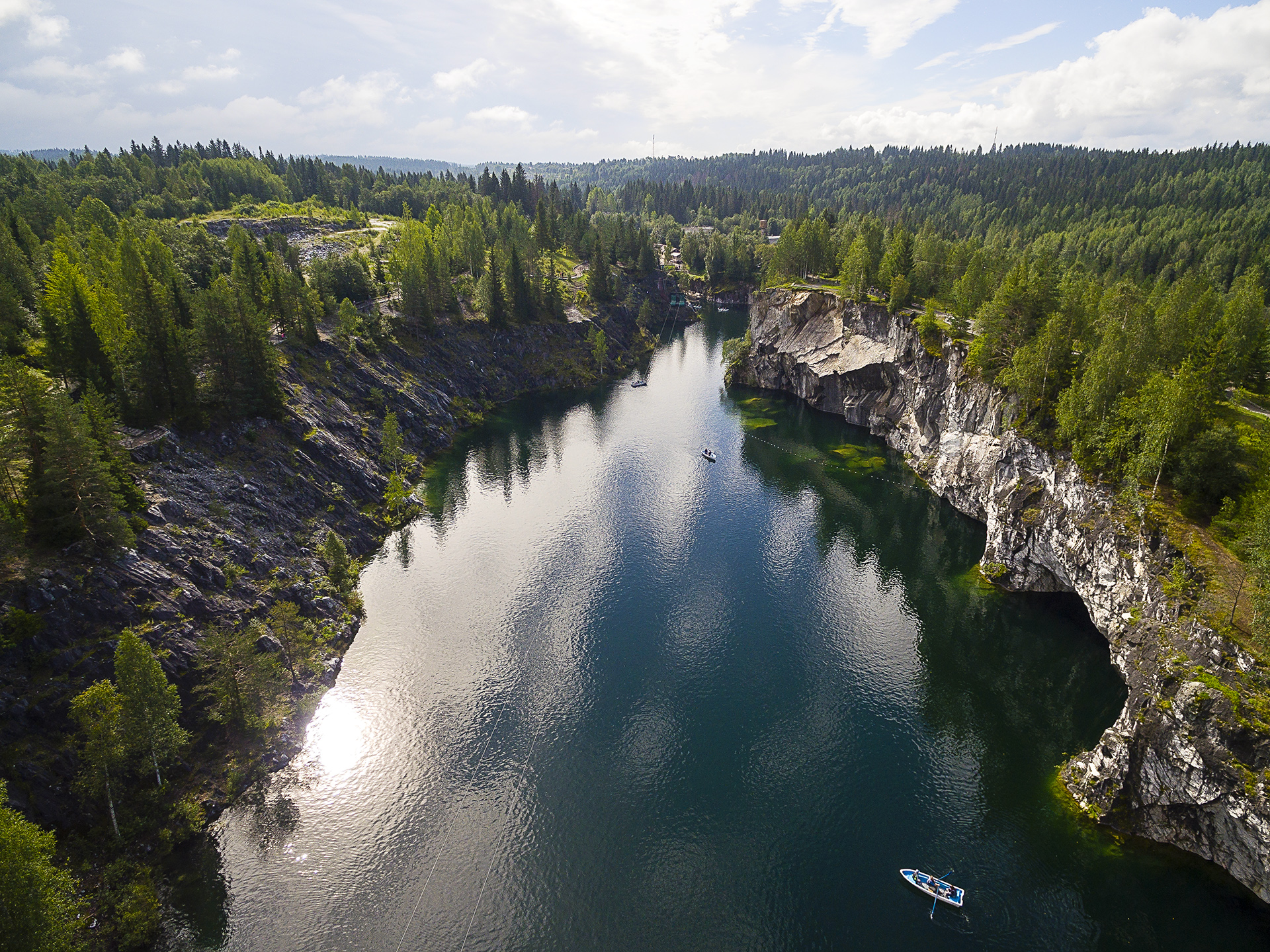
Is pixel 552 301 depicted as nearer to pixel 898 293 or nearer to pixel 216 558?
pixel 898 293

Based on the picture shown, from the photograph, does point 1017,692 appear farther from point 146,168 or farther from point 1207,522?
point 146,168

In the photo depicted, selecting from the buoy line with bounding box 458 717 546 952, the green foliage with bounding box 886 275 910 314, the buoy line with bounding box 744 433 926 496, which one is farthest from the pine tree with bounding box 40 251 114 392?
the green foliage with bounding box 886 275 910 314

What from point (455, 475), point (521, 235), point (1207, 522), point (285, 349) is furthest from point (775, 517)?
point (521, 235)

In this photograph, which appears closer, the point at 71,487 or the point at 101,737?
the point at 101,737

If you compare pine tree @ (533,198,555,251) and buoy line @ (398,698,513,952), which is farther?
pine tree @ (533,198,555,251)

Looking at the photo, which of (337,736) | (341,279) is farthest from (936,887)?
(341,279)

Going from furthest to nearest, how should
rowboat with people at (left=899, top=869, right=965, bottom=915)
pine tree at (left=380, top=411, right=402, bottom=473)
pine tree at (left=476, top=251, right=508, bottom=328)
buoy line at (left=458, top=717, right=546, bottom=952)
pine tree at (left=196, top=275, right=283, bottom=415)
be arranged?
pine tree at (left=476, top=251, right=508, bottom=328)
pine tree at (left=380, top=411, right=402, bottom=473)
pine tree at (left=196, top=275, right=283, bottom=415)
rowboat with people at (left=899, top=869, right=965, bottom=915)
buoy line at (left=458, top=717, right=546, bottom=952)

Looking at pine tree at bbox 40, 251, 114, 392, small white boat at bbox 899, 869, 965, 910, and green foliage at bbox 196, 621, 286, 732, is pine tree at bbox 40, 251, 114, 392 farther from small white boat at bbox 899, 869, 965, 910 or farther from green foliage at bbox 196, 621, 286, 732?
small white boat at bbox 899, 869, 965, 910

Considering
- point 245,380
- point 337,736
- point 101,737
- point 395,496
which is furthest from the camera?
point 395,496
